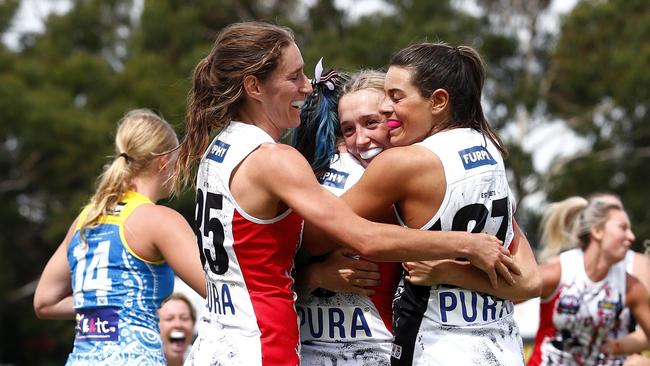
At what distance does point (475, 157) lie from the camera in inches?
138

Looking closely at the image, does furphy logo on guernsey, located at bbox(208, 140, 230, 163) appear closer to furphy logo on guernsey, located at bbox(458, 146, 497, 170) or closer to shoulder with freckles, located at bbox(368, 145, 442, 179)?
shoulder with freckles, located at bbox(368, 145, 442, 179)

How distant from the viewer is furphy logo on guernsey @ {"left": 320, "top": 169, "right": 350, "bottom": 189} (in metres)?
3.81

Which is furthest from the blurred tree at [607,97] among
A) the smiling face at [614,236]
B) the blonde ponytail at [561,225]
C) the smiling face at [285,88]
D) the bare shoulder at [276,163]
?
the bare shoulder at [276,163]

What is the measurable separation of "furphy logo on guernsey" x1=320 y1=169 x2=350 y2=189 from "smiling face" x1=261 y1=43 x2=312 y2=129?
0.94 feet

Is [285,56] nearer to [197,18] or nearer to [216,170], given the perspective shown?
[216,170]

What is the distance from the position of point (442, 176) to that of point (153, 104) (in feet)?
63.9

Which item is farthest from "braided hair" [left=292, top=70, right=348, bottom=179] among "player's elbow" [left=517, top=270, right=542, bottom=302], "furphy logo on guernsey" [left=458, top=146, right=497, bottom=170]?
"player's elbow" [left=517, top=270, right=542, bottom=302]

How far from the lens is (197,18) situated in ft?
85.7

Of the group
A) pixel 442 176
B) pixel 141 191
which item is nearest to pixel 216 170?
pixel 442 176

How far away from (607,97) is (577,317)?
18.1 meters

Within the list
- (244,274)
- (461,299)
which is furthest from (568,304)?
(244,274)

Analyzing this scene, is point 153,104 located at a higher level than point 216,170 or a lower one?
higher

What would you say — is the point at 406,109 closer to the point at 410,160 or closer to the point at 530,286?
the point at 410,160

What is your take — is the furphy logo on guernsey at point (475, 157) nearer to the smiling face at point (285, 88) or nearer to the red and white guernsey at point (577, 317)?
the smiling face at point (285, 88)
